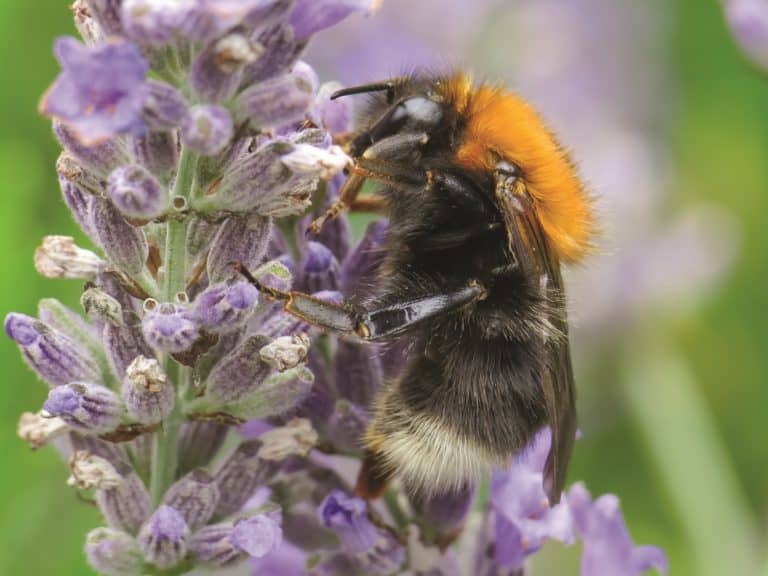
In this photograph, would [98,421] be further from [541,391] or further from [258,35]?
[541,391]

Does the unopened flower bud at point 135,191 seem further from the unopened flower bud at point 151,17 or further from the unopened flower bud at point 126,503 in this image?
the unopened flower bud at point 126,503

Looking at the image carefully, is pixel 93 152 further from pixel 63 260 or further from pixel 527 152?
pixel 527 152

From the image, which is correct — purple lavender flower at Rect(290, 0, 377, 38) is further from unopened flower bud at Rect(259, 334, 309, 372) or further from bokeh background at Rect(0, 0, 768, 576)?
bokeh background at Rect(0, 0, 768, 576)

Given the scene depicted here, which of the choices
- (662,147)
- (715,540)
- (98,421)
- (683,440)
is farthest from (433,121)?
(662,147)

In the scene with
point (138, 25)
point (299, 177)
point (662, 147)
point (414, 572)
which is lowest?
point (414, 572)

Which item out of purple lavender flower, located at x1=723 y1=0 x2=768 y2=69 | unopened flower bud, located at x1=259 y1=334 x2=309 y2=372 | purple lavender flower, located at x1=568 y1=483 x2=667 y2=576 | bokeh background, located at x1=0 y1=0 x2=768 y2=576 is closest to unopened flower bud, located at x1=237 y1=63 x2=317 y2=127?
unopened flower bud, located at x1=259 y1=334 x2=309 y2=372

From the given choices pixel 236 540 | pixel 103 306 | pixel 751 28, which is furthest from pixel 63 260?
pixel 751 28

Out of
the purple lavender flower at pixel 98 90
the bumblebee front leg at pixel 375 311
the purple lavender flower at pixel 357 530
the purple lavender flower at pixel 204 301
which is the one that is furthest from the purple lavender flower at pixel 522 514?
the purple lavender flower at pixel 98 90
